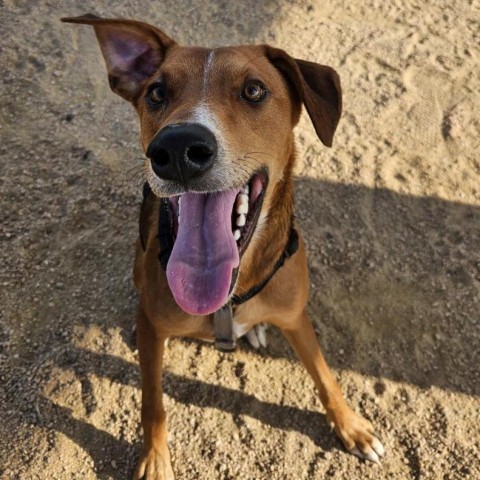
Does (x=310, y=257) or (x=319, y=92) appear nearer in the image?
(x=319, y=92)

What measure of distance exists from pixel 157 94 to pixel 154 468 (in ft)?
7.53

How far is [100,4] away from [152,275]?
4.44m

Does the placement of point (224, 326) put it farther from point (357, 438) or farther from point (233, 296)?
point (357, 438)

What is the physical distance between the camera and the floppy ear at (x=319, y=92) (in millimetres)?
2691

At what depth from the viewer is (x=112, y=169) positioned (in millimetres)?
4797

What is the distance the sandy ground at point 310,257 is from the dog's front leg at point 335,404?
104 millimetres

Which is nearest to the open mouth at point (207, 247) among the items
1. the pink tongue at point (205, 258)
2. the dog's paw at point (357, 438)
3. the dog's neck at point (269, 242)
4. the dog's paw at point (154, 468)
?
the pink tongue at point (205, 258)

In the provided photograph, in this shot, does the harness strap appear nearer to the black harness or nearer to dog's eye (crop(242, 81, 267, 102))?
the black harness

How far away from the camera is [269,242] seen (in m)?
2.95

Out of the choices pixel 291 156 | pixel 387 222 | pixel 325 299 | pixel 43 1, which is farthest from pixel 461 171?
pixel 43 1

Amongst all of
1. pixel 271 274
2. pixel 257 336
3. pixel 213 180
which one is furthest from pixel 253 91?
pixel 257 336

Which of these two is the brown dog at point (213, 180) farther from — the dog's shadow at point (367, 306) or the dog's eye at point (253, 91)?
the dog's shadow at point (367, 306)

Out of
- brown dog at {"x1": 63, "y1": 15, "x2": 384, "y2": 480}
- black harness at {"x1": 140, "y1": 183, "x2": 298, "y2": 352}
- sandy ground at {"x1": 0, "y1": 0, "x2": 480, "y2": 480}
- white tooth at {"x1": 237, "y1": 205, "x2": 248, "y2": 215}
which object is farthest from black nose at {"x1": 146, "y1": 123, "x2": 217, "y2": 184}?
sandy ground at {"x1": 0, "y1": 0, "x2": 480, "y2": 480}

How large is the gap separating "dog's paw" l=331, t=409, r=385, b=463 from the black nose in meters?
2.07
